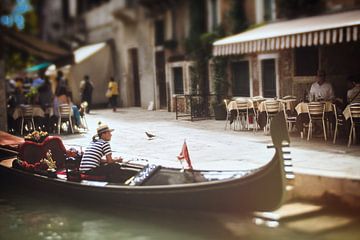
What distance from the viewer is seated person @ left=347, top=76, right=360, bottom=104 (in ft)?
15.4

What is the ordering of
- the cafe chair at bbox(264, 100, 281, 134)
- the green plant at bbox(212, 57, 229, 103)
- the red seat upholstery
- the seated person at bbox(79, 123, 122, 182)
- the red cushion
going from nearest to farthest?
the seated person at bbox(79, 123, 122, 182) → the red cushion → the red seat upholstery → the cafe chair at bbox(264, 100, 281, 134) → the green plant at bbox(212, 57, 229, 103)

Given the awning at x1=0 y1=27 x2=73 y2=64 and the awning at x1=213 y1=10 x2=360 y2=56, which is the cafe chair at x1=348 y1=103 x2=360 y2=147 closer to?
the awning at x1=213 y1=10 x2=360 y2=56

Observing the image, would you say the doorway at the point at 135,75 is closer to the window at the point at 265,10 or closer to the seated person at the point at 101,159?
the seated person at the point at 101,159

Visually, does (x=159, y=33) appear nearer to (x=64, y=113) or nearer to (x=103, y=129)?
(x=64, y=113)

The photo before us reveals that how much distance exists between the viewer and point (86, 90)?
4594 mm

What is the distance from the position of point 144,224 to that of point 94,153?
64 centimetres

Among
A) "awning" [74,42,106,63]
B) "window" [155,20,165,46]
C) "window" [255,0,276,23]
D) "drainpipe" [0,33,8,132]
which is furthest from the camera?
"window" [255,0,276,23]

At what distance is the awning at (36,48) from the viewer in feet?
16.8

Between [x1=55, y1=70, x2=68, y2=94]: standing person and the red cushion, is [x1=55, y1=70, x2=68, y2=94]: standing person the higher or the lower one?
the higher one

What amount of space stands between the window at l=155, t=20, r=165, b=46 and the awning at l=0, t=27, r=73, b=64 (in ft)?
2.94

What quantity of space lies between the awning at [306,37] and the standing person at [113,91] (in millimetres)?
1386

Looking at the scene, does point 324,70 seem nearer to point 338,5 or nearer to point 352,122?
point 352,122

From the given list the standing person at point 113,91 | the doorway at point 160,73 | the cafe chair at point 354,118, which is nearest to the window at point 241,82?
the doorway at point 160,73

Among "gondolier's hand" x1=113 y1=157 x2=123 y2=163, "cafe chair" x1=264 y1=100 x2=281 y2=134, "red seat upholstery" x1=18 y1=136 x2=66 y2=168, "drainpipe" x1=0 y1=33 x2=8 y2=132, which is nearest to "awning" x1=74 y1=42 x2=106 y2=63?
"drainpipe" x1=0 y1=33 x2=8 y2=132
